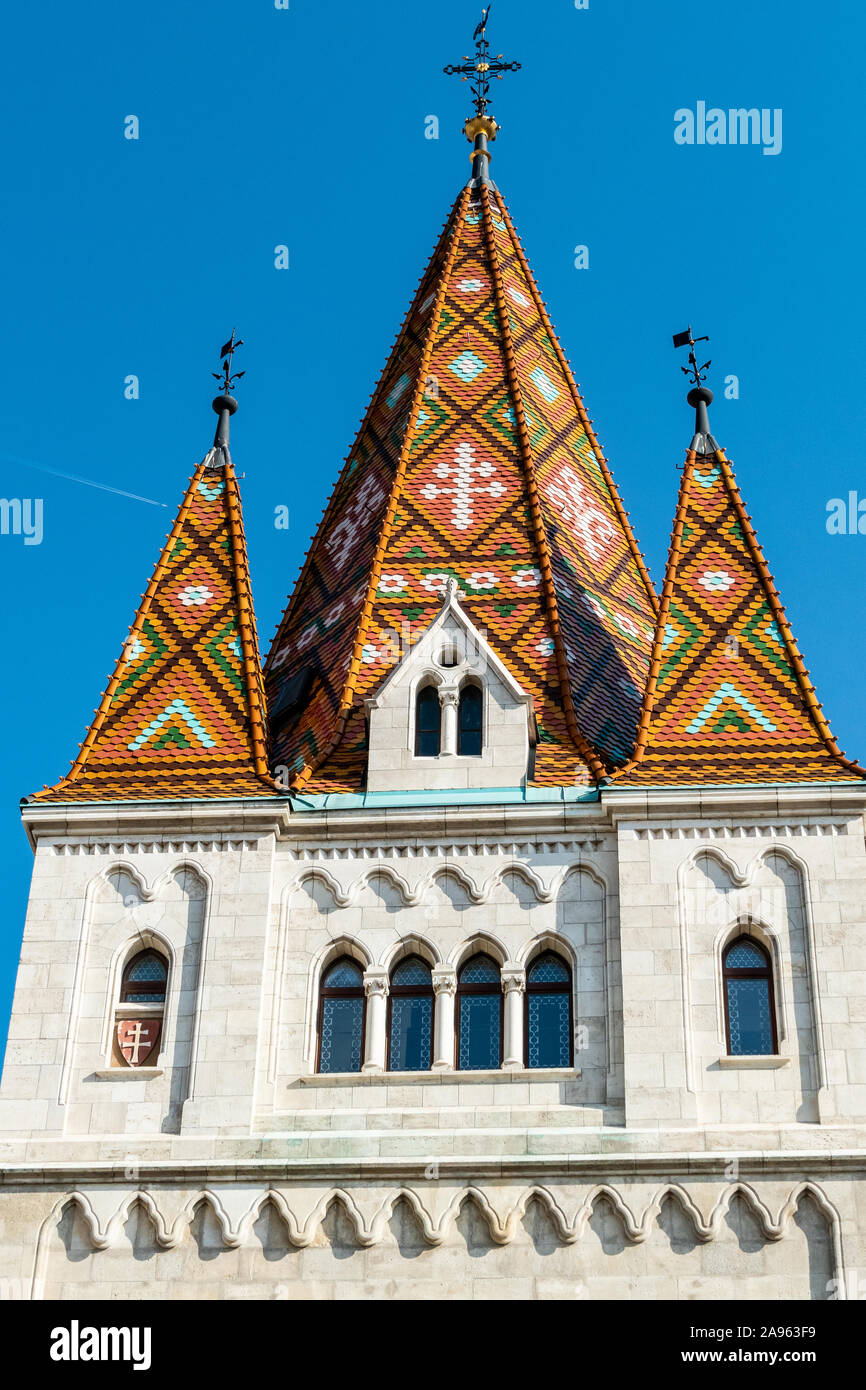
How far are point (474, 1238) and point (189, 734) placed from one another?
562cm

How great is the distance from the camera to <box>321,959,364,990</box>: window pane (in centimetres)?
2250

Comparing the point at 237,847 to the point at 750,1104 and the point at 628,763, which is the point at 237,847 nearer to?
the point at 628,763

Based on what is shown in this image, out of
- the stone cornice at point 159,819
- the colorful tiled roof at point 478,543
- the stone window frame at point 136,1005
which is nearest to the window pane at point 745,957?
the colorful tiled roof at point 478,543

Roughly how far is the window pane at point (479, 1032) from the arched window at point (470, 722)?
8.62 feet

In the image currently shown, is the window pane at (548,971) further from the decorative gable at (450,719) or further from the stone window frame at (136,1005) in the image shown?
the stone window frame at (136,1005)

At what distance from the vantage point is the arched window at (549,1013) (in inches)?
861

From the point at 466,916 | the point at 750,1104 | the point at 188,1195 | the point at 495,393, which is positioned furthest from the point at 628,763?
the point at 495,393

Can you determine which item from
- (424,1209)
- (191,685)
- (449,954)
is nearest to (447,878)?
(449,954)

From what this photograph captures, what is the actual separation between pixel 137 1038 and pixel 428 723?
407cm

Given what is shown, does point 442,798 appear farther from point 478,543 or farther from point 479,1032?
point 478,543

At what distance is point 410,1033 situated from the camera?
2217 centimetres

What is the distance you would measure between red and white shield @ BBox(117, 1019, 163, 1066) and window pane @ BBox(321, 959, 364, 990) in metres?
1.38
